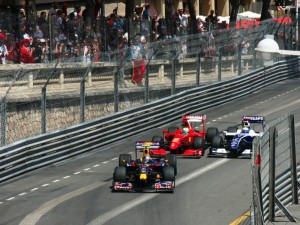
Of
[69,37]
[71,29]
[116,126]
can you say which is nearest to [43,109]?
[116,126]

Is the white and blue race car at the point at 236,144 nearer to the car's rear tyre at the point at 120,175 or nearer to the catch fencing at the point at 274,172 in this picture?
the car's rear tyre at the point at 120,175

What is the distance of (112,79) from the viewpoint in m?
27.6

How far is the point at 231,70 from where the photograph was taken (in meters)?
36.7

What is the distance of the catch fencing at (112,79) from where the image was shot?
2350 centimetres

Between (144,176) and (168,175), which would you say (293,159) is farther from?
(144,176)

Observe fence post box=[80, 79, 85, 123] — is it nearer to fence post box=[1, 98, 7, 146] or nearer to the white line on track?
the white line on track

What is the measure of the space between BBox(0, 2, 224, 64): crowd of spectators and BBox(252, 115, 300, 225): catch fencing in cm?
1038

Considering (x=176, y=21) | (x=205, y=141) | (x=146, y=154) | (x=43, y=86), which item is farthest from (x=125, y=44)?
(x=146, y=154)

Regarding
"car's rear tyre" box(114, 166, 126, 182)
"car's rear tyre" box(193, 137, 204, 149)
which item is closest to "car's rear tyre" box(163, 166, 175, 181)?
"car's rear tyre" box(114, 166, 126, 182)

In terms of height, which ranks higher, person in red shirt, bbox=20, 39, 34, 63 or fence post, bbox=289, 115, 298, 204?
person in red shirt, bbox=20, 39, 34, 63

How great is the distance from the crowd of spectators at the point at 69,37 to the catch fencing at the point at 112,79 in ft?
1.38

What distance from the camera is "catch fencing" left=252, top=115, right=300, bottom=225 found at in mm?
12961

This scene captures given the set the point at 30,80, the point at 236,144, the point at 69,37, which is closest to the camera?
the point at 30,80

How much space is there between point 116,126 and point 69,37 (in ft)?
11.7
